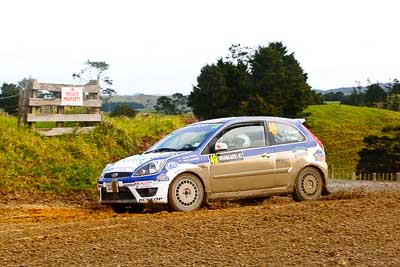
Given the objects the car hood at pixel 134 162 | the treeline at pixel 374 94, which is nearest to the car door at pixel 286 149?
the car hood at pixel 134 162

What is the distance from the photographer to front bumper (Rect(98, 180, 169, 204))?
1085 cm

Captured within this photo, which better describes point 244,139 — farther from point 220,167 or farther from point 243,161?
point 220,167

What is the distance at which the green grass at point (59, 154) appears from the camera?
15.3 meters

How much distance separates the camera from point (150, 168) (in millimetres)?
10961

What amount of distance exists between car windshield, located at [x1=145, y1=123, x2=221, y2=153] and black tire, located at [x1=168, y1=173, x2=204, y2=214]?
0.57 m

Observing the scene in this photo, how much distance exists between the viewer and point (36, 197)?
1425cm

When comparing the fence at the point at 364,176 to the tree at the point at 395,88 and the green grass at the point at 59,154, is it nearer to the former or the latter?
the green grass at the point at 59,154

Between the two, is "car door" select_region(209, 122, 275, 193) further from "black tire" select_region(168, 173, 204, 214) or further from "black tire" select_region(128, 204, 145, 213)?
"black tire" select_region(128, 204, 145, 213)

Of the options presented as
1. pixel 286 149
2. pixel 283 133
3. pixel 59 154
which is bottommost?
pixel 59 154

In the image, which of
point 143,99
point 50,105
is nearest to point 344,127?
point 143,99

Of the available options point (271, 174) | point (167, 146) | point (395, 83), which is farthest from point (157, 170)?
point (395, 83)

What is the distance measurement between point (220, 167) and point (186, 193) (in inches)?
29.6

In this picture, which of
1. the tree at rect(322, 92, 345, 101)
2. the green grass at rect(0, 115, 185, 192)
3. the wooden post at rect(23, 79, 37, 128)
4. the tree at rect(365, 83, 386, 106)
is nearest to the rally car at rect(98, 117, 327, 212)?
the green grass at rect(0, 115, 185, 192)

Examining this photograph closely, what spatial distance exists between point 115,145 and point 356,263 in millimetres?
14294
